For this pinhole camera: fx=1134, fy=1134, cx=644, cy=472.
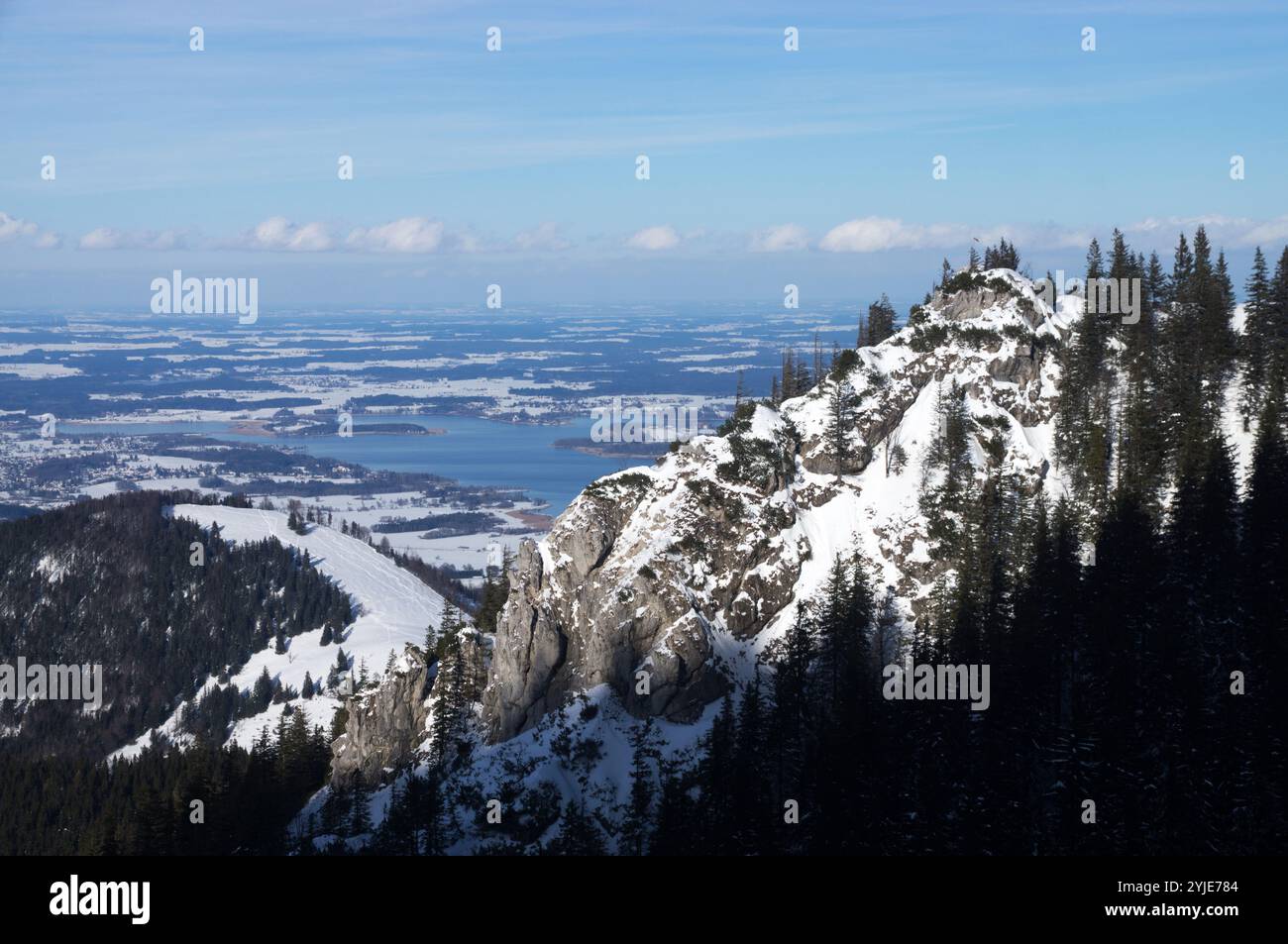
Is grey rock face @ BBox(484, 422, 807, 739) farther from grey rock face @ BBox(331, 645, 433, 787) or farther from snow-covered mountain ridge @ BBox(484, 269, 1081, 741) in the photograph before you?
grey rock face @ BBox(331, 645, 433, 787)

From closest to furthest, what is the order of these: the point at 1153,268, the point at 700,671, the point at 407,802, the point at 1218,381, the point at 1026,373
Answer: the point at 407,802 < the point at 700,671 < the point at 1218,381 < the point at 1026,373 < the point at 1153,268

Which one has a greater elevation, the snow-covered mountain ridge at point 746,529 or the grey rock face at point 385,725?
the snow-covered mountain ridge at point 746,529

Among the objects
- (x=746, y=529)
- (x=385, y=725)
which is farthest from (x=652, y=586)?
(x=385, y=725)

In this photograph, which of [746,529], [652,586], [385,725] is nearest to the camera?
[652,586]

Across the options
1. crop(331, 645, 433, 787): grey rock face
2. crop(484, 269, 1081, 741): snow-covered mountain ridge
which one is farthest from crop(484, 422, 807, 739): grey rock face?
crop(331, 645, 433, 787): grey rock face

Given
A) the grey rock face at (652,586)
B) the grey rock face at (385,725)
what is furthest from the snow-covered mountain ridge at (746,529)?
the grey rock face at (385,725)

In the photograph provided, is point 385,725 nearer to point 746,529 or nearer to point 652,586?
point 652,586

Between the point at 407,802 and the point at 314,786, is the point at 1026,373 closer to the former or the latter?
the point at 407,802

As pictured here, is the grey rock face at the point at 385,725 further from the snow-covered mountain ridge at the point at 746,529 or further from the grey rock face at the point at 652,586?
the snow-covered mountain ridge at the point at 746,529

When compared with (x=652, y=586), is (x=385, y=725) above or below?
below

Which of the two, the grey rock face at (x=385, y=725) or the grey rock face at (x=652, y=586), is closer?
the grey rock face at (x=652, y=586)
